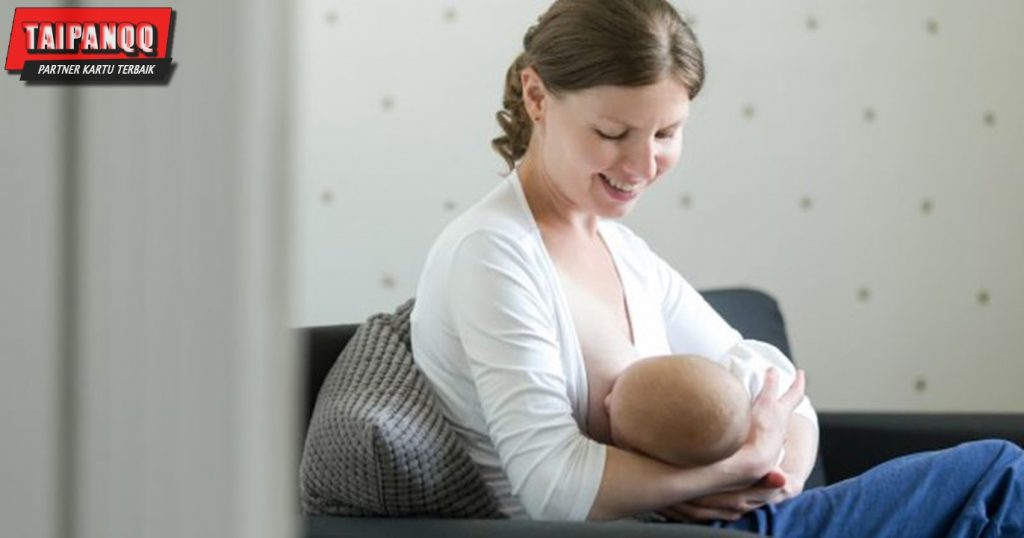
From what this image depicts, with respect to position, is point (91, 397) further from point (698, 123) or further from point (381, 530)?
point (698, 123)

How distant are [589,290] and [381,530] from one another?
396 millimetres

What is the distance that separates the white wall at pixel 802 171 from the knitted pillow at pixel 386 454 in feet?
2.81

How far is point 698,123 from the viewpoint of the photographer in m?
2.50

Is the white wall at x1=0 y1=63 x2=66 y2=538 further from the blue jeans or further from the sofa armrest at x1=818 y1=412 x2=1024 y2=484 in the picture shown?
the sofa armrest at x1=818 y1=412 x2=1024 y2=484

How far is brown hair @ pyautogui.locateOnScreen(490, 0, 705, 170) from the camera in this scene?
1.46 m

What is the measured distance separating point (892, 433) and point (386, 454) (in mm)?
852

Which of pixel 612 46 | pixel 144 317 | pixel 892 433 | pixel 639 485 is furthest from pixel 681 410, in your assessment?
pixel 144 317

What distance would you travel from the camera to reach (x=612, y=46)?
4.79 ft

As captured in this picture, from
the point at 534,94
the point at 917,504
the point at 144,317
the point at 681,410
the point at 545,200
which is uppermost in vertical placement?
the point at 534,94

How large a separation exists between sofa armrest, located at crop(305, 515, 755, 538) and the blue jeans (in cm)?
31

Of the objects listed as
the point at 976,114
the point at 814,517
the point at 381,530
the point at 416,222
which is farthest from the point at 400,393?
the point at 976,114

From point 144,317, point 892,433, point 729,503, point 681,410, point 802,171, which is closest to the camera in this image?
point 144,317

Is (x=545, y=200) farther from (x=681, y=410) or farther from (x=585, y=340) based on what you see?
(x=681, y=410)

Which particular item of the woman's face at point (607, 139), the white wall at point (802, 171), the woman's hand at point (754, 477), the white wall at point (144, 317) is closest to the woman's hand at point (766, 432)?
the woman's hand at point (754, 477)
